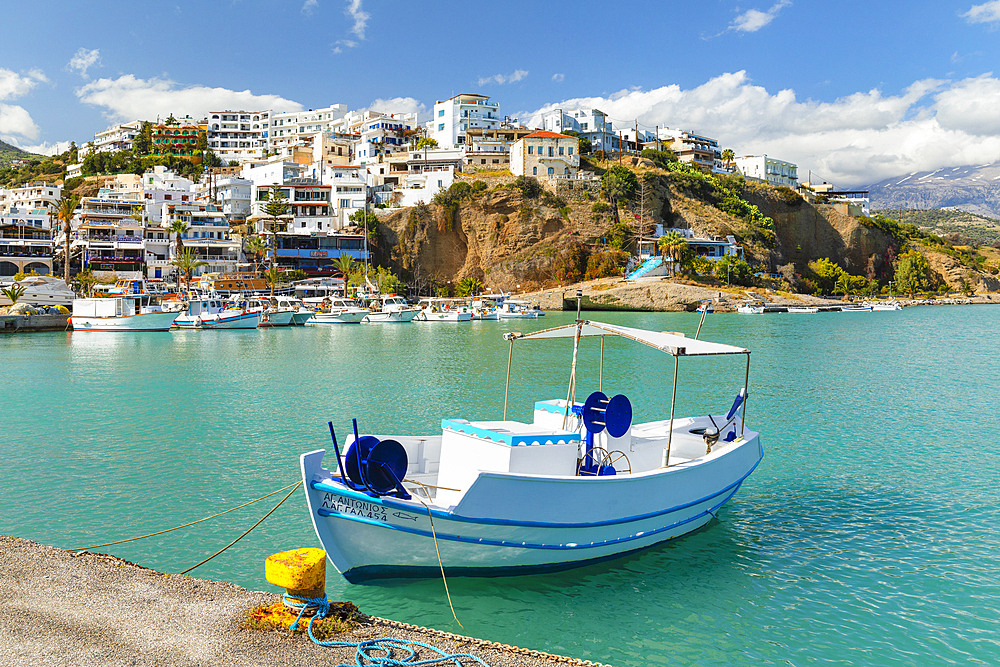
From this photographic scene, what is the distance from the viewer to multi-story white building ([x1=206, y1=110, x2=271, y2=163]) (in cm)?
13000

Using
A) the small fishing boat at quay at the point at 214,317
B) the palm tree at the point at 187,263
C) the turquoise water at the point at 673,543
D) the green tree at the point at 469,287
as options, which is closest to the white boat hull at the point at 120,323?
the small fishing boat at quay at the point at 214,317

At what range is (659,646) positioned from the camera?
7.95 metres

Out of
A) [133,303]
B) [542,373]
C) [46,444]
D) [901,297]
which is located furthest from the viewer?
[901,297]

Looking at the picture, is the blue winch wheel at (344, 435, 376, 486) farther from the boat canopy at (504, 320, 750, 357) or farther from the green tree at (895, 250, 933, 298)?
the green tree at (895, 250, 933, 298)

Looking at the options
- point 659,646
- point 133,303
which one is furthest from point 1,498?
point 133,303

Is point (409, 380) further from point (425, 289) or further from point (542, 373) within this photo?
point (425, 289)

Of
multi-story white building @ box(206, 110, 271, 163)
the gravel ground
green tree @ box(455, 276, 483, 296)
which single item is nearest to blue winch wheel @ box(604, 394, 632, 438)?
the gravel ground

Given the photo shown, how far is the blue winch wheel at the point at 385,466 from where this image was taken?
8.86 meters

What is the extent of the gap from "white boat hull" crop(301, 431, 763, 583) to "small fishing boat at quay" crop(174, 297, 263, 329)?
191 ft

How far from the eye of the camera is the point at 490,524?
342 inches

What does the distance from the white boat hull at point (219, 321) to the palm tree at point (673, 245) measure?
180ft

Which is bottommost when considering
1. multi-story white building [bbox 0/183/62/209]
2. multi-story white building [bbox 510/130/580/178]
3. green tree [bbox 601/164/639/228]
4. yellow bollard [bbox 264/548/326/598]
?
yellow bollard [bbox 264/548/326/598]

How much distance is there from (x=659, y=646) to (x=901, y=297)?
120 meters

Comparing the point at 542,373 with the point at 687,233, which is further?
the point at 687,233
